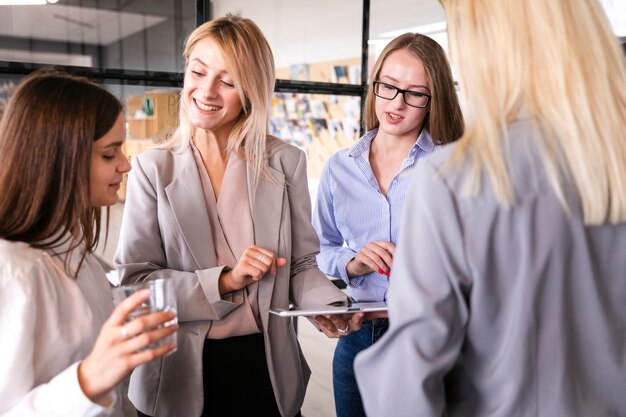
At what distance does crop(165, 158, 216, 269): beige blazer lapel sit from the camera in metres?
1.72

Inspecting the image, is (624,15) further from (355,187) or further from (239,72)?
(239,72)

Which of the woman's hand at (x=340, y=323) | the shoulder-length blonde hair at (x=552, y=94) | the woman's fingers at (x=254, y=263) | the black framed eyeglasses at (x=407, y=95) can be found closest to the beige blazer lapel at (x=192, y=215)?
the woman's fingers at (x=254, y=263)

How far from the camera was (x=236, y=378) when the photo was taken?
1741 mm

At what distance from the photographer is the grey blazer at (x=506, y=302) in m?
0.96

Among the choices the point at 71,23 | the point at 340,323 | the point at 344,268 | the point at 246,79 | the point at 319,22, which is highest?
the point at 319,22

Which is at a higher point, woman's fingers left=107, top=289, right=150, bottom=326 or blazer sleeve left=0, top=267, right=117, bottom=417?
woman's fingers left=107, top=289, right=150, bottom=326

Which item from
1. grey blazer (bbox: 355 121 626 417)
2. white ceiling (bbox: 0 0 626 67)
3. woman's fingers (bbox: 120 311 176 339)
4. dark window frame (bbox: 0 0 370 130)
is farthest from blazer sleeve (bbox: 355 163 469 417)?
white ceiling (bbox: 0 0 626 67)

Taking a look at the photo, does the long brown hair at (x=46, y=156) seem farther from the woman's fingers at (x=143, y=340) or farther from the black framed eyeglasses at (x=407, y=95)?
the black framed eyeglasses at (x=407, y=95)

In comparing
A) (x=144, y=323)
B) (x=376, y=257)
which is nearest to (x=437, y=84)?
(x=376, y=257)

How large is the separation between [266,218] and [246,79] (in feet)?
1.33

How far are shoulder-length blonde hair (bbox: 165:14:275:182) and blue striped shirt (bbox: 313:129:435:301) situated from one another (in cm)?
39

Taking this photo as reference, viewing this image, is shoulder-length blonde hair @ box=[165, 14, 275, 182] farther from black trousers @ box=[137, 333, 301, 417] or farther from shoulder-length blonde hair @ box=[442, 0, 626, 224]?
shoulder-length blonde hair @ box=[442, 0, 626, 224]

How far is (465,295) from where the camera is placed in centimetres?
101

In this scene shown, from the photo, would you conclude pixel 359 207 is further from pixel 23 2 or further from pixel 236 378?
pixel 23 2
